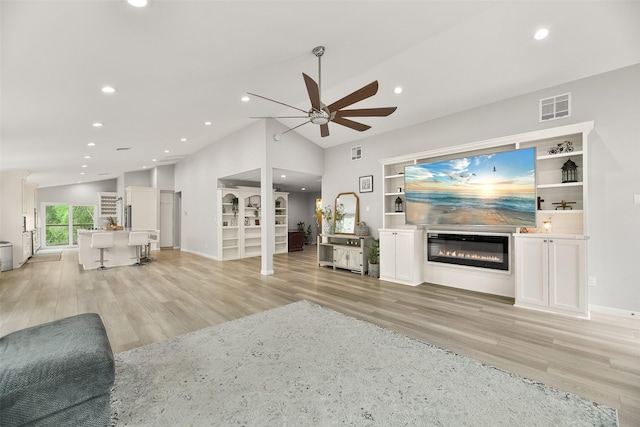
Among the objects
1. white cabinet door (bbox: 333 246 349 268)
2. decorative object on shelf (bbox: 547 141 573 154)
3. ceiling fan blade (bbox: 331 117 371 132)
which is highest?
ceiling fan blade (bbox: 331 117 371 132)

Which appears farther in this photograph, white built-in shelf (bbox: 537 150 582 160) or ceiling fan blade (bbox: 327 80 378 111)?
white built-in shelf (bbox: 537 150 582 160)

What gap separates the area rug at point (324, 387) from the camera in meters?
1.85

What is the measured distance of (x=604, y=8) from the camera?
293cm

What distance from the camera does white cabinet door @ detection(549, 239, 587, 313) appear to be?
11.8ft

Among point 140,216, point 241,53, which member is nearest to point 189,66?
point 241,53

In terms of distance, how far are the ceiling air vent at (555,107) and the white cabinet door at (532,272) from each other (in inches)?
73.5

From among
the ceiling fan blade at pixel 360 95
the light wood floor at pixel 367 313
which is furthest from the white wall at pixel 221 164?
the ceiling fan blade at pixel 360 95

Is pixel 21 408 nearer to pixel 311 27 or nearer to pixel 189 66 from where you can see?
pixel 189 66

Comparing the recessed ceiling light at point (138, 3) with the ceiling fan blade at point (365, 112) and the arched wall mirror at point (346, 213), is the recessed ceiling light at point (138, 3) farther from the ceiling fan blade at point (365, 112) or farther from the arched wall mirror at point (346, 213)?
the arched wall mirror at point (346, 213)

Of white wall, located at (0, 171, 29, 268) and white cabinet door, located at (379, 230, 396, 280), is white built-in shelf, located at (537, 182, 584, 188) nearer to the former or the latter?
white cabinet door, located at (379, 230, 396, 280)

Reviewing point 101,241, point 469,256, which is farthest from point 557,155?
point 101,241

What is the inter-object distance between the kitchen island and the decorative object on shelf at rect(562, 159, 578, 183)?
371 inches

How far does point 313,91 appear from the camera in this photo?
3086 mm

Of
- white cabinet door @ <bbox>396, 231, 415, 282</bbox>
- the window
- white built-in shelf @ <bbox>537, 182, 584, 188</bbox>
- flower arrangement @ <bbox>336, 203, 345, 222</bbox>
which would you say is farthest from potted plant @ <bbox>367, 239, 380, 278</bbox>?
the window
